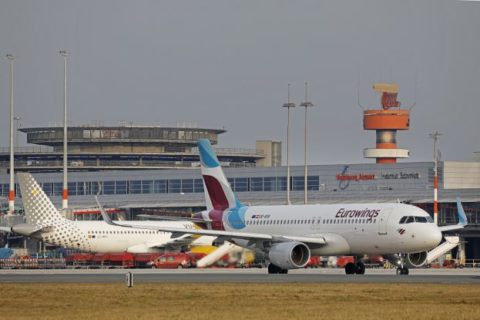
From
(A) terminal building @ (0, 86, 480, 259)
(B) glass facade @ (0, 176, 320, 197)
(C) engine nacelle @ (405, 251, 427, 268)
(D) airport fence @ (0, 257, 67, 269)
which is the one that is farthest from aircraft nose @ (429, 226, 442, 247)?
(B) glass facade @ (0, 176, 320, 197)

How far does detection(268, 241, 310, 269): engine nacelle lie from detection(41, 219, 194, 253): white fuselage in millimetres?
28253

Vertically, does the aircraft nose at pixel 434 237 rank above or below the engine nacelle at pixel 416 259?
above

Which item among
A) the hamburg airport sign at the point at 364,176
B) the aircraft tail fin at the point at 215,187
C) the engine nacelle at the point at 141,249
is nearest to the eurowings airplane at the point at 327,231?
the aircraft tail fin at the point at 215,187

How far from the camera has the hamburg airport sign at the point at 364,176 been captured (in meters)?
156

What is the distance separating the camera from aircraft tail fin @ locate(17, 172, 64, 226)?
329 ft

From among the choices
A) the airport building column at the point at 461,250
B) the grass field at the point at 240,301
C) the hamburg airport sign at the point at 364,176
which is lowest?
the airport building column at the point at 461,250

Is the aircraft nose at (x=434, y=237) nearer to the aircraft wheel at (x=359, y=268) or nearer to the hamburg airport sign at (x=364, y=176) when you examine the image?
the aircraft wheel at (x=359, y=268)

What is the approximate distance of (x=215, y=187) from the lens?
273 feet

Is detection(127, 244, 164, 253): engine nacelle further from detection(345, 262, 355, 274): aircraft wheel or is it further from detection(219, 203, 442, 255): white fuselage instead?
detection(345, 262, 355, 274): aircraft wheel

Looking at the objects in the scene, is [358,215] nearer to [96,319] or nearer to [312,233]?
[312,233]

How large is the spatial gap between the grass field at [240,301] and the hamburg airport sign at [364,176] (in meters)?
100

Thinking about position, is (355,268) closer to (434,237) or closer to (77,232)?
(434,237)

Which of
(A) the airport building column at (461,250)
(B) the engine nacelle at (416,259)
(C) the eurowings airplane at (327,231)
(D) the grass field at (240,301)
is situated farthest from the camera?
(A) the airport building column at (461,250)

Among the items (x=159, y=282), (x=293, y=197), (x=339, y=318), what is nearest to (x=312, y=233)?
(x=159, y=282)
